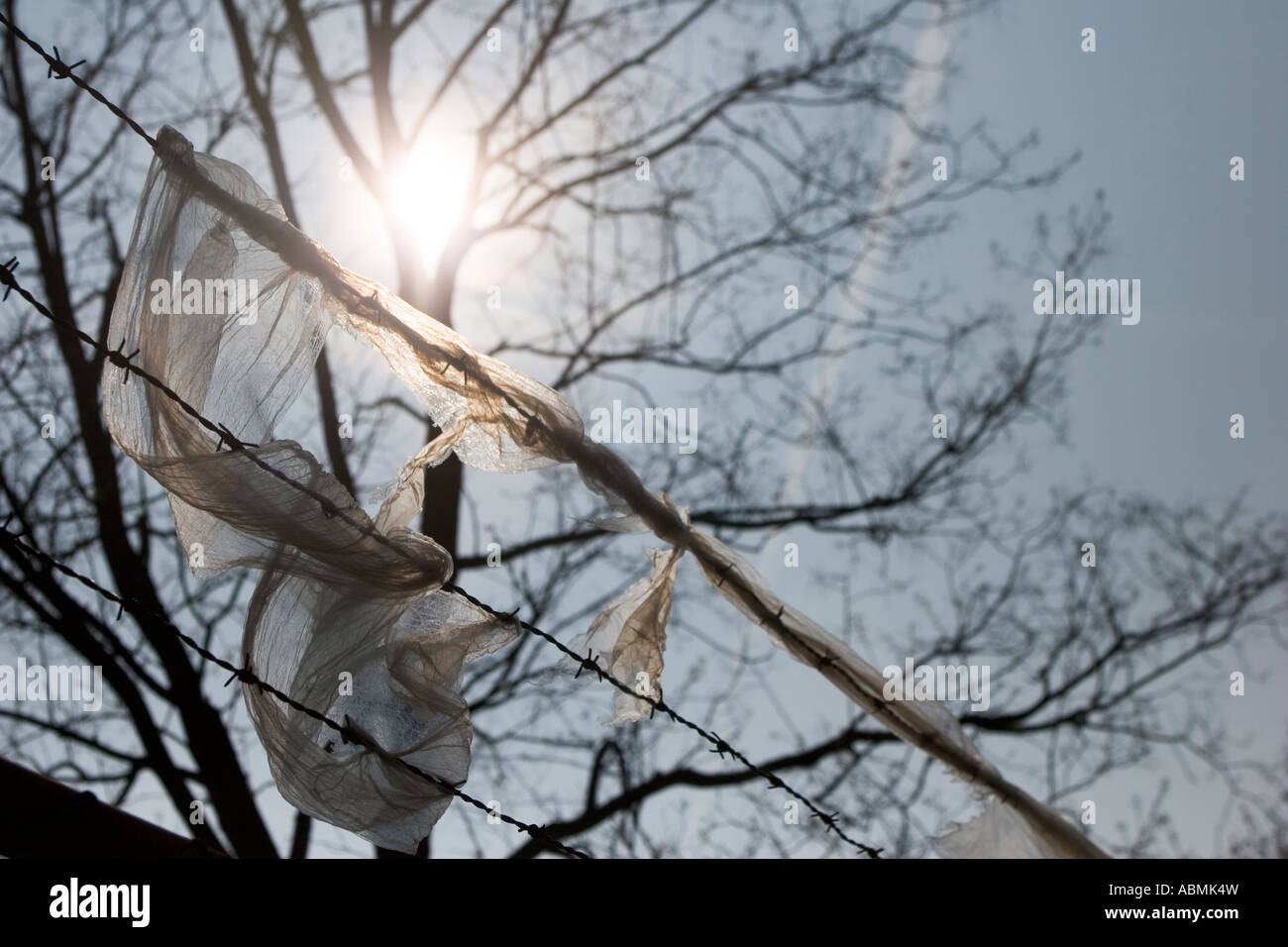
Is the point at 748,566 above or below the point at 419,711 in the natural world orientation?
above

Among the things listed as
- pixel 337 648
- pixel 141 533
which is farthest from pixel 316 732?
pixel 141 533

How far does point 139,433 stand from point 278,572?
435mm

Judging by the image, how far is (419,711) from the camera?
2.41m

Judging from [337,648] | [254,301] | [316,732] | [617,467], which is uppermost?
[254,301]

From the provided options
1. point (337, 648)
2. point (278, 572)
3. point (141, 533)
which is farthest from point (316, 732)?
point (141, 533)
